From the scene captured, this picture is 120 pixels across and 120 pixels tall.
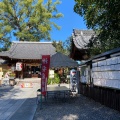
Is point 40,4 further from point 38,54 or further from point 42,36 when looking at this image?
point 38,54

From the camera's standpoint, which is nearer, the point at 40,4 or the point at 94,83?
the point at 94,83

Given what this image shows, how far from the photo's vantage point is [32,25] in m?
43.2

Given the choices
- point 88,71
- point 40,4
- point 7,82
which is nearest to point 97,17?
point 88,71

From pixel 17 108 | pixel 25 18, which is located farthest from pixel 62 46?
pixel 17 108

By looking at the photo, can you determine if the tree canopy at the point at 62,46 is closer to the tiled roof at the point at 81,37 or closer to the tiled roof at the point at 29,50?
the tiled roof at the point at 29,50

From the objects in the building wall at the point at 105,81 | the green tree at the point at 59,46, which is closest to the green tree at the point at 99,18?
the building wall at the point at 105,81

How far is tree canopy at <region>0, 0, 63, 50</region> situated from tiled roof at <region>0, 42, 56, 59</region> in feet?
18.2

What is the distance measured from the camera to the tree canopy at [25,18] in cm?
4172

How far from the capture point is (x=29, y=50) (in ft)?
115

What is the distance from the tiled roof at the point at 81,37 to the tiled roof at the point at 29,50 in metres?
15.4

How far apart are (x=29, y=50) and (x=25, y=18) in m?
10.7

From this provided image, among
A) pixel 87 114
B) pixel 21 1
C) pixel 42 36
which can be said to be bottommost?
pixel 87 114

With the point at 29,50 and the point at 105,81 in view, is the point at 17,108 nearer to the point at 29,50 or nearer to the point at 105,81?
the point at 105,81

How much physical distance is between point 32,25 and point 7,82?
19598 millimetres
